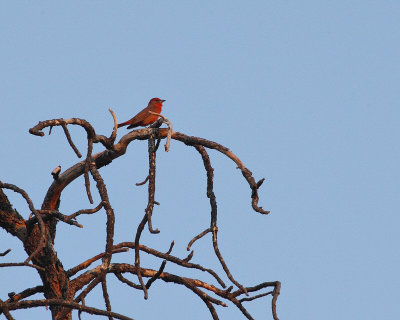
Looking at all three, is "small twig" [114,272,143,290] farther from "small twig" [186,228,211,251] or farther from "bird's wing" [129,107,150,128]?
"bird's wing" [129,107,150,128]

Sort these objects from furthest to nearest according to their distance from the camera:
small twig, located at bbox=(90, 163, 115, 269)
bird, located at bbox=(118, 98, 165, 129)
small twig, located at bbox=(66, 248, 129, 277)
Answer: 1. bird, located at bbox=(118, 98, 165, 129)
2. small twig, located at bbox=(66, 248, 129, 277)
3. small twig, located at bbox=(90, 163, 115, 269)

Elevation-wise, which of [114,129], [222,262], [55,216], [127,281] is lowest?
[222,262]

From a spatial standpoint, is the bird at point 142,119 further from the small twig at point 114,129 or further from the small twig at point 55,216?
the small twig at point 55,216

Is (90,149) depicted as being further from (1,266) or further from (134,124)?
(134,124)

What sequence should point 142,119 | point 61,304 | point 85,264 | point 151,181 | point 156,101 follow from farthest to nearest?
point 156,101 → point 142,119 → point 85,264 → point 151,181 → point 61,304

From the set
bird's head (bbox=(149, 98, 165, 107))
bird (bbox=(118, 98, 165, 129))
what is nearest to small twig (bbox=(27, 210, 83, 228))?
bird (bbox=(118, 98, 165, 129))

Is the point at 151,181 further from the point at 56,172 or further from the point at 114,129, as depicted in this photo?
the point at 56,172

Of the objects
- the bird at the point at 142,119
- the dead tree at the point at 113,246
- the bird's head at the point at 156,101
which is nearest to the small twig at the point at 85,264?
the dead tree at the point at 113,246

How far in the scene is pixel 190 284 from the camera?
248 inches

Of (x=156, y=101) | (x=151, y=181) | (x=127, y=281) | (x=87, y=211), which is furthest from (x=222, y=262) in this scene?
(x=156, y=101)

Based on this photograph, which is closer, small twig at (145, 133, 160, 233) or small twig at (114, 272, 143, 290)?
small twig at (145, 133, 160, 233)

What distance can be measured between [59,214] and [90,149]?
1.57 ft

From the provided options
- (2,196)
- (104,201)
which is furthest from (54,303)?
(2,196)

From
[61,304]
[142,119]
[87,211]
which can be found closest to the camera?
[61,304]
